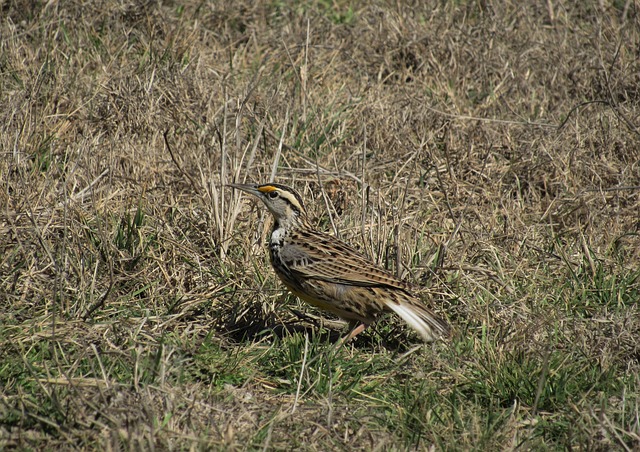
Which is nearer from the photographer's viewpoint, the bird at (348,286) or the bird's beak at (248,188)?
the bird at (348,286)

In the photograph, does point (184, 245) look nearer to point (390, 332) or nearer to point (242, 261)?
point (242, 261)

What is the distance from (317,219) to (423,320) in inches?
66.0

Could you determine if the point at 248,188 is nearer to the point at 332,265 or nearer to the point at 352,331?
the point at 332,265

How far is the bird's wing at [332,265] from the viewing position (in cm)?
569

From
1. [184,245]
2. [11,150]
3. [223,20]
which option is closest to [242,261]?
[184,245]

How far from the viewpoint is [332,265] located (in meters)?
5.76

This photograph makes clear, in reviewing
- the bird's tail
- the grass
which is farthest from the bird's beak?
the bird's tail

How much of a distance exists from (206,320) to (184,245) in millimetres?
710

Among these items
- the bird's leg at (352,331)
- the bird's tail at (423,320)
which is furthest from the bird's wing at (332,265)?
the bird's leg at (352,331)

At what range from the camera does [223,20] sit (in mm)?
9469

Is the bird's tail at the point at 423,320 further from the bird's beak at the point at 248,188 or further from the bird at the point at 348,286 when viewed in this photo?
the bird's beak at the point at 248,188

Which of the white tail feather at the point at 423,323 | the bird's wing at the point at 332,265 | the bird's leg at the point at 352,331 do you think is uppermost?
the bird's wing at the point at 332,265

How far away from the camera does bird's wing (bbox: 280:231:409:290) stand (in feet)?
18.7

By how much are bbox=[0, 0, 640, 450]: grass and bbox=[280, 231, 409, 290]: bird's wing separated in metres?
0.40
